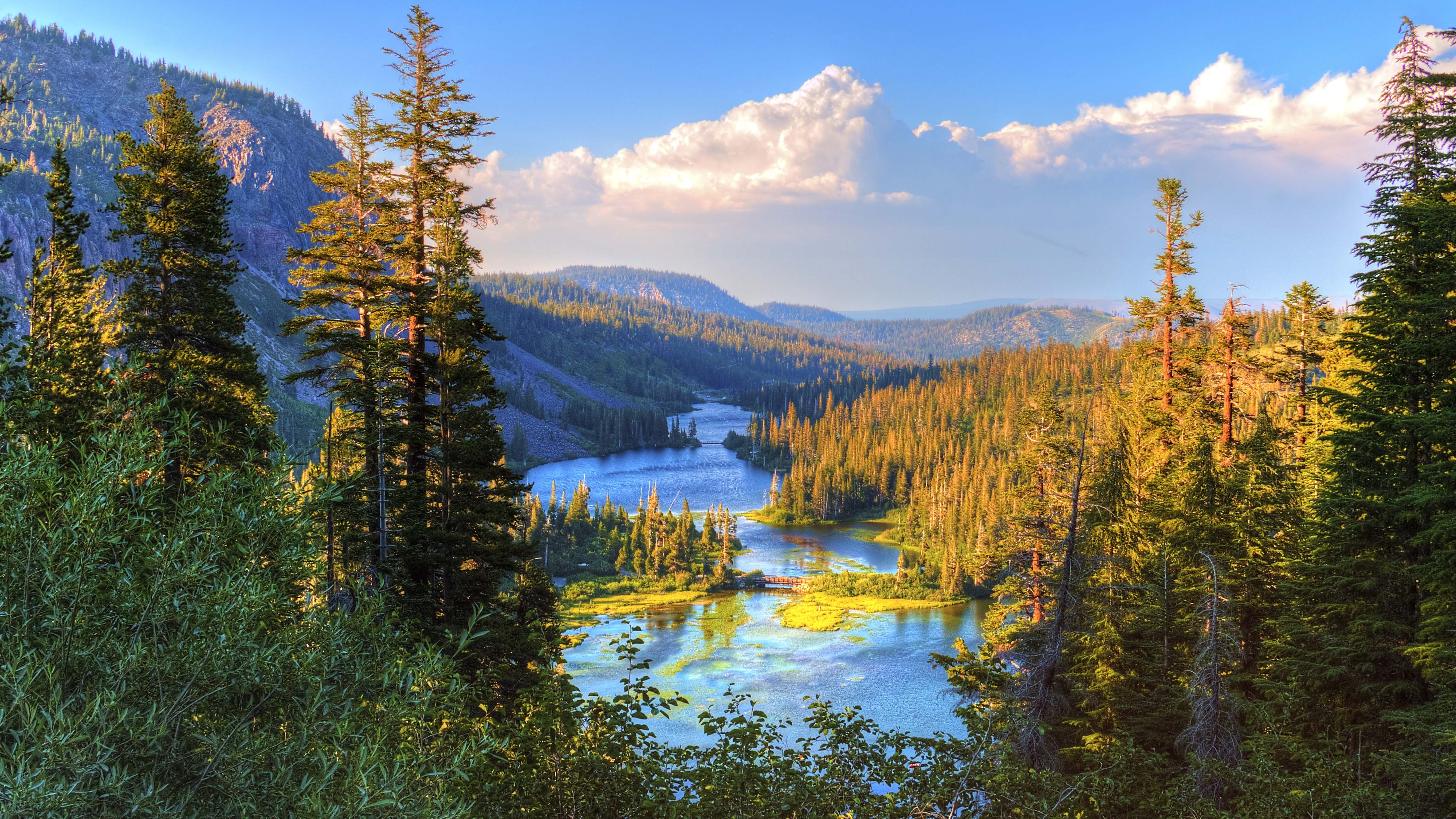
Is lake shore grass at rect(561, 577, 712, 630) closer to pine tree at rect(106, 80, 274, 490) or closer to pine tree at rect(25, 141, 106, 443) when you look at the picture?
pine tree at rect(106, 80, 274, 490)

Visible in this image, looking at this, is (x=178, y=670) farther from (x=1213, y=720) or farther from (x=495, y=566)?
(x=1213, y=720)

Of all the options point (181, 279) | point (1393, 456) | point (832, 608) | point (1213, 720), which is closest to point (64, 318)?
point (181, 279)

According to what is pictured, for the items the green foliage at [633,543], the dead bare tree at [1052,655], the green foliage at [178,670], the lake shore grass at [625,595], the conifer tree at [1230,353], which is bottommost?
the lake shore grass at [625,595]

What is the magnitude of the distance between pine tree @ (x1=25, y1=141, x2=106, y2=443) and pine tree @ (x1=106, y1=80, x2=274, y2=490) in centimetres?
90

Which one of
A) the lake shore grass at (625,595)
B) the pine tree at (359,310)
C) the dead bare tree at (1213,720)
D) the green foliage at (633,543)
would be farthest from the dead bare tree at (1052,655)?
the green foliage at (633,543)

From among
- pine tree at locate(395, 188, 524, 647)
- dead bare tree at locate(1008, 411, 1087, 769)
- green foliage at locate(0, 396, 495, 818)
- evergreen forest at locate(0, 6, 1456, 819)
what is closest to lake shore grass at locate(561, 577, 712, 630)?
evergreen forest at locate(0, 6, 1456, 819)

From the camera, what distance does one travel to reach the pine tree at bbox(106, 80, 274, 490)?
1675cm

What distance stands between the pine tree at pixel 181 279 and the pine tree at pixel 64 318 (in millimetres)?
898

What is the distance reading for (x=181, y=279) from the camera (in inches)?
696

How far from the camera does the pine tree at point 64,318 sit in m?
12.9

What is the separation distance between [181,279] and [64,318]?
3.56 m

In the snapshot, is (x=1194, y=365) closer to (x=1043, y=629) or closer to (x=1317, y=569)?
(x=1317, y=569)

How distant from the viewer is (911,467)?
11519 centimetres

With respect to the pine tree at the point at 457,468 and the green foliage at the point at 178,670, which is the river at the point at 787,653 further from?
the green foliage at the point at 178,670
